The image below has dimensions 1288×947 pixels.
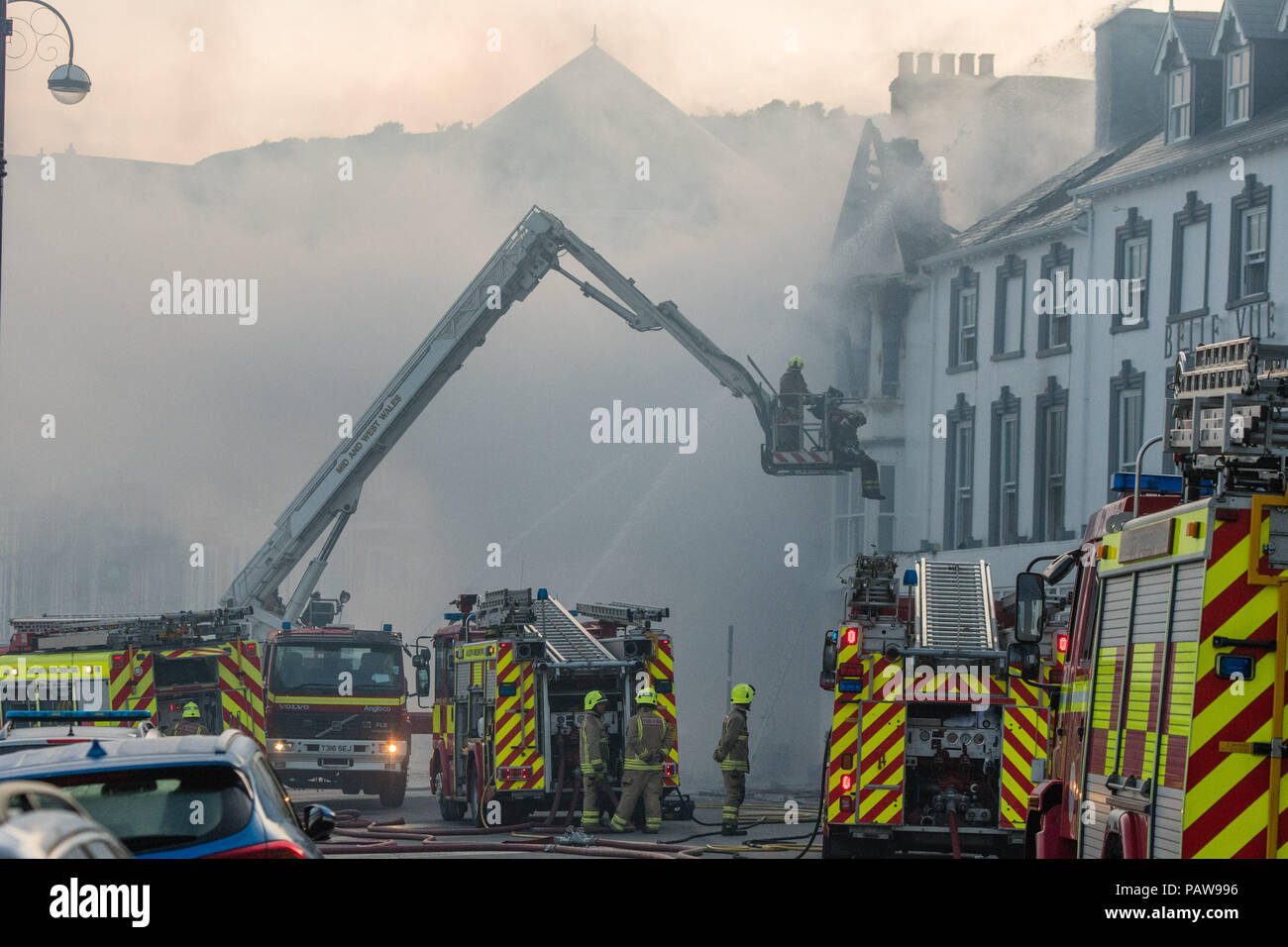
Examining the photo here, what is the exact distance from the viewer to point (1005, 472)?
36344mm

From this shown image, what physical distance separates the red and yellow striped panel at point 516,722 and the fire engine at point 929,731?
5.40 m

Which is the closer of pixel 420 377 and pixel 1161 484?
pixel 1161 484

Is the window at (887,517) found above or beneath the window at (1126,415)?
beneath

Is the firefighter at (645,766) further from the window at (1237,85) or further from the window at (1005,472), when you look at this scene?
the window at (1005,472)

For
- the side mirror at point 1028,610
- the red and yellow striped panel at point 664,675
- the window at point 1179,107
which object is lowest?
the red and yellow striped panel at point 664,675

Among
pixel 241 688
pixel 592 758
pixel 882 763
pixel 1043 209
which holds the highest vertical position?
pixel 1043 209

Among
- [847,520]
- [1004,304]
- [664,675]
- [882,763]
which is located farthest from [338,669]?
[847,520]

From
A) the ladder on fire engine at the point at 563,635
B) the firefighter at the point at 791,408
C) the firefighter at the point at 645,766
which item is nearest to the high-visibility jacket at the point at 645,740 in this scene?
the firefighter at the point at 645,766

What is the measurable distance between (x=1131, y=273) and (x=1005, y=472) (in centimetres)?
513

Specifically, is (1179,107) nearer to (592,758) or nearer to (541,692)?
(541,692)

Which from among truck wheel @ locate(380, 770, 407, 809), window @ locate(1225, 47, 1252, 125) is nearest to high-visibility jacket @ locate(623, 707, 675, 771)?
truck wheel @ locate(380, 770, 407, 809)

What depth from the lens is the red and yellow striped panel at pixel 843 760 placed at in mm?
13670

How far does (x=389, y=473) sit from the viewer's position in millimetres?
59969

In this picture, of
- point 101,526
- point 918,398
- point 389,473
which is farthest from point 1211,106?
point 101,526
